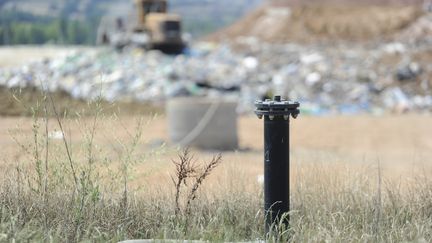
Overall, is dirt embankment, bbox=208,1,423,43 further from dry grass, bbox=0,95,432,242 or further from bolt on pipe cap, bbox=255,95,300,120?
bolt on pipe cap, bbox=255,95,300,120

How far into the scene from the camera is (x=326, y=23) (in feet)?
165

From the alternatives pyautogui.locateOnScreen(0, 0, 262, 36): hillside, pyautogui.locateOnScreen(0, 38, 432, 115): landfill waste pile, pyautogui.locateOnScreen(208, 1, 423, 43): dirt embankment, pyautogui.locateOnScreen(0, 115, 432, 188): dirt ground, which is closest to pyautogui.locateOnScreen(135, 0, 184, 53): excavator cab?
pyautogui.locateOnScreen(0, 38, 432, 115): landfill waste pile

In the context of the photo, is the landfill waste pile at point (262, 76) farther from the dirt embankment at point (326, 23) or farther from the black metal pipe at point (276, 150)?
the black metal pipe at point (276, 150)

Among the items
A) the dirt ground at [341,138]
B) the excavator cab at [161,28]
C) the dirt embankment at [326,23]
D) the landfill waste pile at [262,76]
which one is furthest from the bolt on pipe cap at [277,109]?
the dirt embankment at [326,23]

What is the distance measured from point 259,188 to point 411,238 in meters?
1.61

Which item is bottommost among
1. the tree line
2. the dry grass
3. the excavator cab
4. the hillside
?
the dry grass

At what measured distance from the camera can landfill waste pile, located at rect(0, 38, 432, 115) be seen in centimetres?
2466

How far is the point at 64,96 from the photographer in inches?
957

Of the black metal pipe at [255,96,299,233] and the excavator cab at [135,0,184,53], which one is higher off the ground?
the excavator cab at [135,0,184,53]

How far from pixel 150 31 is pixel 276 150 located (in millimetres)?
31793

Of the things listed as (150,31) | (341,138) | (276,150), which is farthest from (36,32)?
(276,150)

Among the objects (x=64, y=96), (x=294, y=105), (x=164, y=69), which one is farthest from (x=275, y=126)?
(x=164, y=69)

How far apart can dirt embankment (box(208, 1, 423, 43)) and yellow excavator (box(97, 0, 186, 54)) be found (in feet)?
29.7

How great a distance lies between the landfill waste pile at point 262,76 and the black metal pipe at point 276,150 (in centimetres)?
1543
